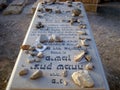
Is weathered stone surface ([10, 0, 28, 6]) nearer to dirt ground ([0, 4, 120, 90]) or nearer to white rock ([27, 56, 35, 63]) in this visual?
dirt ground ([0, 4, 120, 90])

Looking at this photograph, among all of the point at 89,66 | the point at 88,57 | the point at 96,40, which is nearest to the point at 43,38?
the point at 88,57

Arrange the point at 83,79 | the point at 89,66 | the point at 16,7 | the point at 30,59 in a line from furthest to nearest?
the point at 16,7, the point at 30,59, the point at 89,66, the point at 83,79

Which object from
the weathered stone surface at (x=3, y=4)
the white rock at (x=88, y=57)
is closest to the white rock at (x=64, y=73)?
the white rock at (x=88, y=57)

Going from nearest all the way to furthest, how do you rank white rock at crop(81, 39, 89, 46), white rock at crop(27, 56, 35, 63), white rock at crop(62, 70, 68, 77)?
white rock at crop(62, 70, 68, 77)
white rock at crop(27, 56, 35, 63)
white rock at crop(81, 39, 89, 46)

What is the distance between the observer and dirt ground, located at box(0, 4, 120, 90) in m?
3.11

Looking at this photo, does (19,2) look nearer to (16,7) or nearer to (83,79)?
(16,7)

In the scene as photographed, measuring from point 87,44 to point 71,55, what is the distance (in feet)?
0.85

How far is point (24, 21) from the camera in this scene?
4.75 metres

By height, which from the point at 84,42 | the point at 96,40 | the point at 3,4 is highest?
the point at 84,42

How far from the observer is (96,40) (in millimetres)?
4008

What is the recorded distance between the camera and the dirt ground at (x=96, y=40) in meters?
3.11

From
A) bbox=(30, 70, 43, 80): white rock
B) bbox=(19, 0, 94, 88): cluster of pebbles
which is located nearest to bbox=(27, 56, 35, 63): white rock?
bbox=(19, 0, 94, 88): cluster of pebbles

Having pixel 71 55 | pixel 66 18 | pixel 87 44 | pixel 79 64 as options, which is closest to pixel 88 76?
pixel 79 64

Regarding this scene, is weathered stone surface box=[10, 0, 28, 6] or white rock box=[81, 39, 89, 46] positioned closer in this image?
white rock box=[81, 39, 89, 46]
